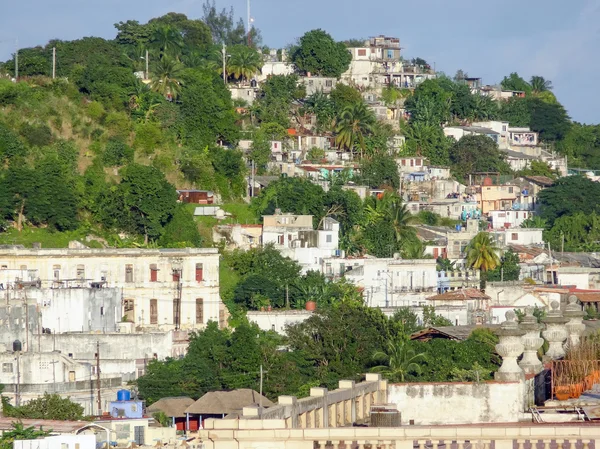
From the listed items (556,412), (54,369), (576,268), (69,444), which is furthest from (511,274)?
(556,412)

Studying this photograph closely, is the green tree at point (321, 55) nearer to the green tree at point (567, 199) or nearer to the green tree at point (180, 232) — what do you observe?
the green tree at point (567, 199)

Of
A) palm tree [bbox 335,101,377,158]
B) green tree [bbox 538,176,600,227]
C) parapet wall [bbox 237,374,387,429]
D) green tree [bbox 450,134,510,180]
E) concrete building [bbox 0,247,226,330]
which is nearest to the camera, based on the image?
parapet wall [bbox 237,374,387,429]

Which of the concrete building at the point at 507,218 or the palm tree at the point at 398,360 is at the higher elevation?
the concrete building at the point at 507,218

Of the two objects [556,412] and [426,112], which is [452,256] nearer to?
[426,112]

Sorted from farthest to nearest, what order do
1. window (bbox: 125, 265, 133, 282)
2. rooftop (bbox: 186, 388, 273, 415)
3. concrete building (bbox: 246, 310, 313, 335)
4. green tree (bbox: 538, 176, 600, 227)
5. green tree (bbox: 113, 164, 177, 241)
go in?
1. green tree (bbox: 538, 176, 600, 227)
2. green tree (bbox: 113, 164, 177, 241)
3. window (bbox: 125, 265, 133, 282)
4. concrete building (bbox: 246, 310, 313, 335)
5. rooftop (bbox: 186, 388, 273, 415)

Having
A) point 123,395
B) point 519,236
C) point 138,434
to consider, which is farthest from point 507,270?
point 138,434

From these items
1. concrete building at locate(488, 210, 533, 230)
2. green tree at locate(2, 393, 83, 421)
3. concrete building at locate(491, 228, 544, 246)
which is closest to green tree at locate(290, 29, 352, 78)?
concrete building at locate(488, 210, 533, 230)

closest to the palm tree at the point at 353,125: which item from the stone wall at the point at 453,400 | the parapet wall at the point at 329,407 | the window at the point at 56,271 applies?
the window at the point at 56,271

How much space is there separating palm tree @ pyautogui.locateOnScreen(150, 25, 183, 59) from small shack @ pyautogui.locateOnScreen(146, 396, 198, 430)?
45.2m

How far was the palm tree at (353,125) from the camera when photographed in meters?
93.4

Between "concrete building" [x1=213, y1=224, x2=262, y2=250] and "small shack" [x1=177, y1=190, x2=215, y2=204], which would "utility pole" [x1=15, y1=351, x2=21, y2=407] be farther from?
"small shack" [x1=177, y1=190, x2=215, y2=204]

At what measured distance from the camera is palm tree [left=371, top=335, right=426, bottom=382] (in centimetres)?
5031

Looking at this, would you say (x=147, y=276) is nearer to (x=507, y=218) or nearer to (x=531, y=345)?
(x=507, y=218)

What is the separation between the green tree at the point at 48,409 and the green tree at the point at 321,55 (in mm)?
52856
